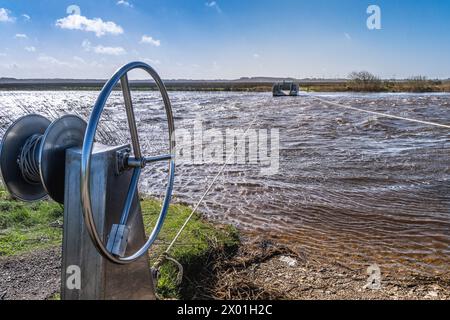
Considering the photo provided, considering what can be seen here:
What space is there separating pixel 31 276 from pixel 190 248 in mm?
1465

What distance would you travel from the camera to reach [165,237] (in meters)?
4.17

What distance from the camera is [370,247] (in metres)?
4.36

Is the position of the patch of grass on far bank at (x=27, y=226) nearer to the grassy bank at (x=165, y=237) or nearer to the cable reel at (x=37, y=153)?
the grassy bank at (x=165, y=237)

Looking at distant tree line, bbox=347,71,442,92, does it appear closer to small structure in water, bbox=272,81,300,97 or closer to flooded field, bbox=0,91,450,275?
small structure in water, bbox=272,81,300,97

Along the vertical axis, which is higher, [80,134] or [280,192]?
[80,134]

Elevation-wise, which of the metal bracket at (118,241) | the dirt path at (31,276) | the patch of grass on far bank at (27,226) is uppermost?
the metal bracket at (118,241)

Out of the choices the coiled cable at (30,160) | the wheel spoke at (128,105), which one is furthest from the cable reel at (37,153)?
the wheel spoke at (128,105)

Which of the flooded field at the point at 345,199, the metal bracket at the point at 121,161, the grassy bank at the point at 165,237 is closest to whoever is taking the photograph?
the metal bracket at the point at 121,161

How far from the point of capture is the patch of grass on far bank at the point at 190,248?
3256 millimetres

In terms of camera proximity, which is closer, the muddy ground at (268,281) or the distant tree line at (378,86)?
the muddy ground at (268,281)

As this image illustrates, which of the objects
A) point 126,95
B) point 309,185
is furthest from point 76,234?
point 309,185
